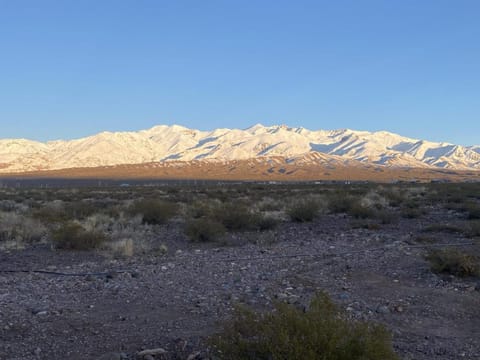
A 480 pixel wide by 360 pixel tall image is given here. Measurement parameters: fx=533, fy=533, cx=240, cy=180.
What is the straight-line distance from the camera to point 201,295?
1009cm

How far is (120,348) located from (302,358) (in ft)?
9.86

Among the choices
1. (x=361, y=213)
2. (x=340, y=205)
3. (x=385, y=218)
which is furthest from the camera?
(x=340, y=205)

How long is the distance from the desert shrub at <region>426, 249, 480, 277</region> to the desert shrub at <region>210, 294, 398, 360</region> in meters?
6.24

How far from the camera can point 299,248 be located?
1622 cm

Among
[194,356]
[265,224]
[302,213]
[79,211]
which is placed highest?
[302,213]

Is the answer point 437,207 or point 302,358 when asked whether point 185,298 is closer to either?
point 302,358

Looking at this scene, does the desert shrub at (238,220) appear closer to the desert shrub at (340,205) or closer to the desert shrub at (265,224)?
the desert shrub at (265,224)

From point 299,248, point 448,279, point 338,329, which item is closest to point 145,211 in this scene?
point 299,248

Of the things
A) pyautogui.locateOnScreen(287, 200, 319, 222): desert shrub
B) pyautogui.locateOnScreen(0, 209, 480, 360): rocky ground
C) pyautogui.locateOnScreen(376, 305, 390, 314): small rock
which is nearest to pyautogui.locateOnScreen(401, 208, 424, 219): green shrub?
pyautogui.locateOnScreen(287, 200, 319, 222): desert shrub

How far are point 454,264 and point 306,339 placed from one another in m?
7.22

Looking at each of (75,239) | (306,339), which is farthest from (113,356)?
(75,239)

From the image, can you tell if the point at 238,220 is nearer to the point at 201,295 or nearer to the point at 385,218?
the point at 385,218

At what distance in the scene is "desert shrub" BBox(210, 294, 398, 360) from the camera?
217 inches

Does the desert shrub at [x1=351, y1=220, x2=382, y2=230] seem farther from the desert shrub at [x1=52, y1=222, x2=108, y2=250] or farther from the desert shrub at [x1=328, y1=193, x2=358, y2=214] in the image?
the desert shrub at [x1=52, y1=222, x2=108, y2=250]
